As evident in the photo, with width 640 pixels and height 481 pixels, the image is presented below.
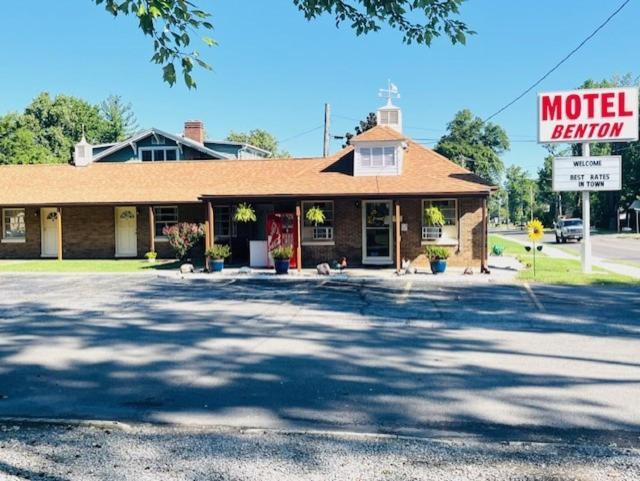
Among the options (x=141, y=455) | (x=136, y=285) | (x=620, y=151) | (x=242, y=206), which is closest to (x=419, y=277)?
(x=242, y=206)

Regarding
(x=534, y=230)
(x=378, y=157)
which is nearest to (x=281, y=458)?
(x=534, y=230)

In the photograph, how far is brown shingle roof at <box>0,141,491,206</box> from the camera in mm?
20984

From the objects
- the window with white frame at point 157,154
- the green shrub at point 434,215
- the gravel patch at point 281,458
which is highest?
the window with white frame at point 157,154

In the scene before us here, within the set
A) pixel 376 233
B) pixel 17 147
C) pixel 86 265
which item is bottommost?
pixel 86 265

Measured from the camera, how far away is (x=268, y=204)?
23.3m

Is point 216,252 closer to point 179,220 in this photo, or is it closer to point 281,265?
point 281,265

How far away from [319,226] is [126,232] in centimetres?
1010

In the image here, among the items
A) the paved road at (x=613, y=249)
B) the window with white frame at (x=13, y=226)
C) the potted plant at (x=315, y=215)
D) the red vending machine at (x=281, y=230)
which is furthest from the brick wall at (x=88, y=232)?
the paved road at (x=613, y=249)

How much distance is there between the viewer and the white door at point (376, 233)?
862 inches

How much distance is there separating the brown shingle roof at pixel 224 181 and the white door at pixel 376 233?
1.00 metres

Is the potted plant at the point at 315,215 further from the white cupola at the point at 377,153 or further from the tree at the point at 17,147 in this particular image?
the tree at the point at 17,147

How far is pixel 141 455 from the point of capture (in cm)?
452

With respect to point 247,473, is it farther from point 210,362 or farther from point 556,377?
point 556,377

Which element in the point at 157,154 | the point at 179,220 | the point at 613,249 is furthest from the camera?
the point at 157,154
